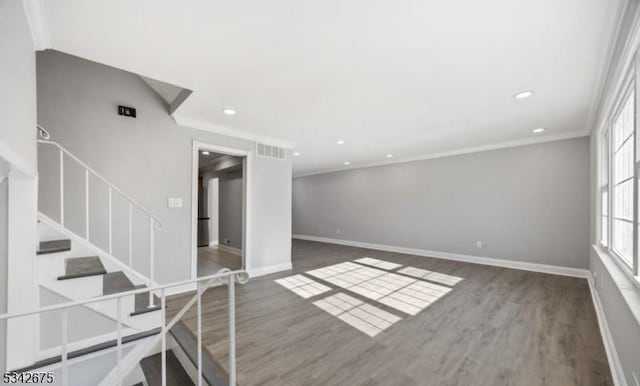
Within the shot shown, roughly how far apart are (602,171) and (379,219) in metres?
4.41

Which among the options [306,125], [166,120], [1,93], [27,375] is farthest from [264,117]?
[27,375]

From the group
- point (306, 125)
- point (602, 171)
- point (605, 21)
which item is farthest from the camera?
point (306, 125)

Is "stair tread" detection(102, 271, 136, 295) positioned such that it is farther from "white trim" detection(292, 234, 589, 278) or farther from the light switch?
"white trim" detection(292, 234, 589, 278)

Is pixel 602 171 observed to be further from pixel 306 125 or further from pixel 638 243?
pixel 306 125

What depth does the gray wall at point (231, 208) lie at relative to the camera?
6719mm

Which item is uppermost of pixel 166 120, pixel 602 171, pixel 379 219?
pixel 166 120

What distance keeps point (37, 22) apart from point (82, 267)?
191 centimetres

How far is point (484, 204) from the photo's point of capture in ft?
16.8

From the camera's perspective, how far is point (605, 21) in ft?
5.39

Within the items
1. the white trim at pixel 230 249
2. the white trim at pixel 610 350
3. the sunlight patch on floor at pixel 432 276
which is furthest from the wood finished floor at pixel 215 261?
the white trim at pixel 610 350

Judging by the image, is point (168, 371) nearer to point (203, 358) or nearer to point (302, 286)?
point (203, 358)

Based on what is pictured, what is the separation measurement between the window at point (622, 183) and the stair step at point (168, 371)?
3.66 meters

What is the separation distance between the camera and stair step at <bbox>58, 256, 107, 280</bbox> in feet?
6.75

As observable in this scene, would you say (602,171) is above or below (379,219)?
above
